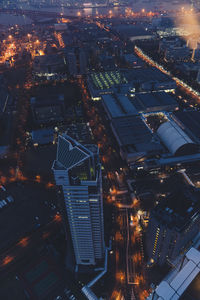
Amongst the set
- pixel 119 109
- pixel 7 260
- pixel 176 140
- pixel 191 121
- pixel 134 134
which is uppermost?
pixel 119 109

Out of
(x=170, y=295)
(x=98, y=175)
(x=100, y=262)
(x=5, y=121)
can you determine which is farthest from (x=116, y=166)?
(x=170, y=295)

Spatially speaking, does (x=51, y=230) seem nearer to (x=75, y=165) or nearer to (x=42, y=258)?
(x=42, y=258)

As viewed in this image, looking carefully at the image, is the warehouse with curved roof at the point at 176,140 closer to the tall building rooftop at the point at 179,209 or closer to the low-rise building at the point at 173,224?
→ the low-rise building at the point at 173,224

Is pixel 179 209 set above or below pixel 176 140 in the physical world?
above

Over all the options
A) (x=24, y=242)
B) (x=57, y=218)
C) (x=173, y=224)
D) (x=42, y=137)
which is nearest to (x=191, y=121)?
(x=173, y=224)

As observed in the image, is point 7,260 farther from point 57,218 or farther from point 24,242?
point 57,218
